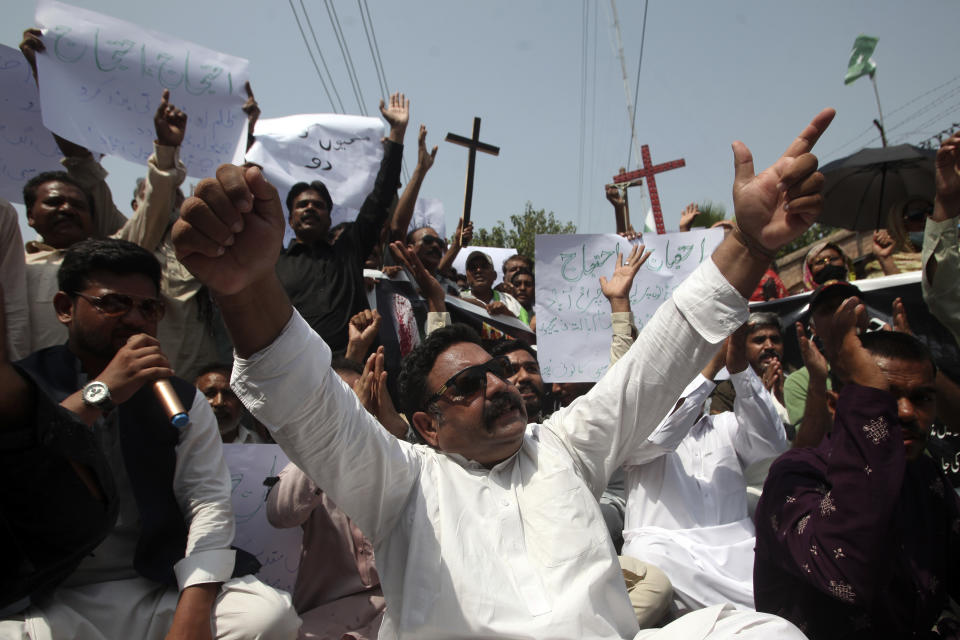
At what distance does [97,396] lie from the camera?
6.48 ft

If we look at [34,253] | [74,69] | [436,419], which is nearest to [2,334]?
[436,419]

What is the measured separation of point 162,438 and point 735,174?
7.04ft

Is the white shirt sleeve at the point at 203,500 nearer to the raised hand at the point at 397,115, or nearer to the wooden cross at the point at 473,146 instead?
the raised hand at the point at 397,115

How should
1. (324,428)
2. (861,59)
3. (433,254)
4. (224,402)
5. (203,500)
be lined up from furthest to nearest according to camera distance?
(861,59)
(433,254)
(224,402)
(203,500)
(324,428)

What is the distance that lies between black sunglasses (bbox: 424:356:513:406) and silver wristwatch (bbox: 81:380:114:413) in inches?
39.7

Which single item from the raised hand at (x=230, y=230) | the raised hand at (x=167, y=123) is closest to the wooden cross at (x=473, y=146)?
the raised hand at (x=167, y=123)

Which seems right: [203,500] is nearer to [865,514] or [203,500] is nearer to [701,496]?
[865,514]

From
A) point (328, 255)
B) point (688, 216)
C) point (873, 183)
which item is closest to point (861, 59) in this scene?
point (873, 183)

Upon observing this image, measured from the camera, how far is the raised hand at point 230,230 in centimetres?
136

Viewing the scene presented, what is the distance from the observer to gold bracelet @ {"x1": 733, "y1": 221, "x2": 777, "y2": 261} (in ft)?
6.01

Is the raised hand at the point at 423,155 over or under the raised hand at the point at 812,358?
over

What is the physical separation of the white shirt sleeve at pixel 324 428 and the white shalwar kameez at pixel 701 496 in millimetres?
1655

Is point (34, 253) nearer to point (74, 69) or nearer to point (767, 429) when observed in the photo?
point (74, 69)

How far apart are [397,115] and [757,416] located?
3338 mm
